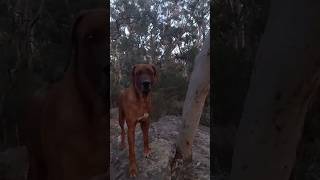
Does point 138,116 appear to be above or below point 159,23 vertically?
below

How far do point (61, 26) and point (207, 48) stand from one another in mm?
1032

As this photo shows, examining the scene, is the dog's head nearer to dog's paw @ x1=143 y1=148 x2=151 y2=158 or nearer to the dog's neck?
the dog's neck

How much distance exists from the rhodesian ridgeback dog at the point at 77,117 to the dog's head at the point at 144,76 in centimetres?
22

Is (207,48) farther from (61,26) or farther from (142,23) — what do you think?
(61,26)
